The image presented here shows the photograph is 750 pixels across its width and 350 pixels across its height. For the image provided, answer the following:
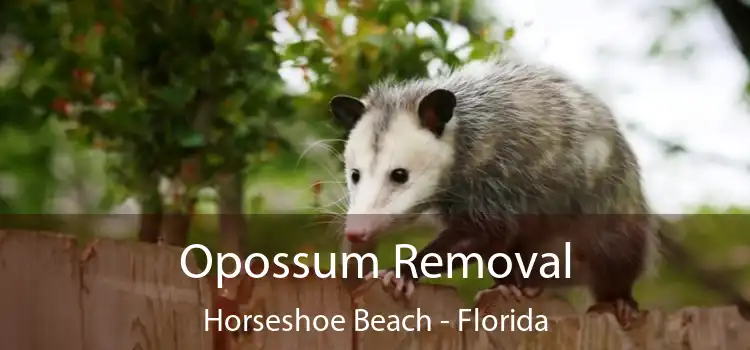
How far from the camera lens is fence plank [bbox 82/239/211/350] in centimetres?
101

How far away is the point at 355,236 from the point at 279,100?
8.7 inches

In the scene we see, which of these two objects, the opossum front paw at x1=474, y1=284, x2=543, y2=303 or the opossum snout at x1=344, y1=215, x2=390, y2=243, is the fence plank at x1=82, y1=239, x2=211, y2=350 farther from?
the opossum front paw at x1=474, y1=284, x2=543, y2=303

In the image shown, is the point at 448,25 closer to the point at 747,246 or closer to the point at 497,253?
the point at 497,253

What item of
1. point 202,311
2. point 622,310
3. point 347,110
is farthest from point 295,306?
point 622,310

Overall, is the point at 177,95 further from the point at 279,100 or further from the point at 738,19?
the point at 738,19

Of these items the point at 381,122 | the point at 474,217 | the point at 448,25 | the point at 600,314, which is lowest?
the point at 600,314

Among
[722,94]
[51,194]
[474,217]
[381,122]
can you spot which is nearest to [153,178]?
[51,194]

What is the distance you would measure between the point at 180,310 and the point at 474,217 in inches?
14.8

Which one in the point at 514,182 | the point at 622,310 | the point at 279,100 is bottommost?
the point at 622,310

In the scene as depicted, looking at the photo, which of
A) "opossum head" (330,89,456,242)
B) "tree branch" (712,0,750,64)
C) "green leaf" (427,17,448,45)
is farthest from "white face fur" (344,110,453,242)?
"tree branch" (712,0,750,64)

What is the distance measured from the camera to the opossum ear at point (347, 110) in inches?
38.7

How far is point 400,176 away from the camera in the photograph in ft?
3.07

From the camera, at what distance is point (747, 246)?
37.9 inches

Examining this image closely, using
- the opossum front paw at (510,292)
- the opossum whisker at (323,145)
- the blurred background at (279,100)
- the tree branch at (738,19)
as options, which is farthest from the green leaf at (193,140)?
the tree branch at (738,19)
